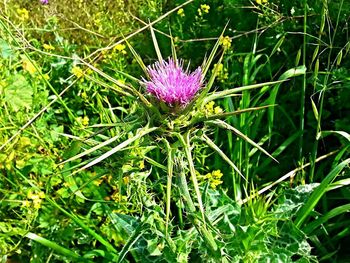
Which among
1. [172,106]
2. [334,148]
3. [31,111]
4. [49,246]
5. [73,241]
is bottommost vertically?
[334,148]

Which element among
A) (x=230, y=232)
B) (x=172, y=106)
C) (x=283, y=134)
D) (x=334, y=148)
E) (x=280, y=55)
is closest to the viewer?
(x=172, y=106)

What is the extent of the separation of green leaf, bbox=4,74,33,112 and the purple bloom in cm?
88

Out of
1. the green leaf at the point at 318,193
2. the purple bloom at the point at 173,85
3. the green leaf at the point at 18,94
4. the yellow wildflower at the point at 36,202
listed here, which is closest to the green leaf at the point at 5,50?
the green leaf at the point at 18,94

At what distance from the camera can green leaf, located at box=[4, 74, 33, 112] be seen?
6.82ft

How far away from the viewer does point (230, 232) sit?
63.6 inches

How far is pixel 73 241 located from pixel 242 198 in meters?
0.62

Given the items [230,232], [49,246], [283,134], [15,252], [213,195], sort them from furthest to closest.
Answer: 1. [283,134]
2. [15,252]
3. [49,246]
4. [213,195]
5. [230,232]

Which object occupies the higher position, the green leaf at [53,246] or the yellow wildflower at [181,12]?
the yellow wildflower at [181,12]

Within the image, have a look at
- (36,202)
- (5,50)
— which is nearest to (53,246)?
(36,202)

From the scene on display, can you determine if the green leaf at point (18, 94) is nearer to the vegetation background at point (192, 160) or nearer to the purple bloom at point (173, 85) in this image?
the vegetation background at point (192, 160)

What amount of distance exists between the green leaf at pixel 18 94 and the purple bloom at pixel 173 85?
0.88 meters

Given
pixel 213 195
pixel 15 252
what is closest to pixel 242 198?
pixel 213 195

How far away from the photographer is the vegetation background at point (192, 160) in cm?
149

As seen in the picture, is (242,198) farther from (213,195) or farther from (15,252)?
(15,252)
